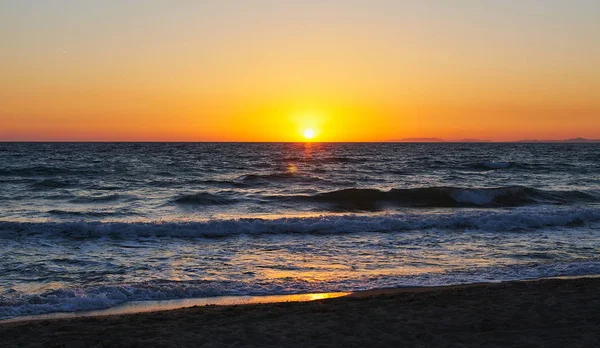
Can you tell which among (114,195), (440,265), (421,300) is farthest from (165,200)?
(421,300)

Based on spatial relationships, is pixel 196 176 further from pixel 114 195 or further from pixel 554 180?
pixel 554 180

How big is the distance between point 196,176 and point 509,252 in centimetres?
2874

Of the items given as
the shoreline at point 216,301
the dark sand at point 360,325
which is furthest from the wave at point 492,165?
the dark sand at point 360,325

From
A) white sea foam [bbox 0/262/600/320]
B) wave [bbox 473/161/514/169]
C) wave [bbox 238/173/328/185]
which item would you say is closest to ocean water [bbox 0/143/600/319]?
white sea foam [bbox 0/262/600/320]

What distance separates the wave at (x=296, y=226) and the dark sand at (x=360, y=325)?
8.09 meters

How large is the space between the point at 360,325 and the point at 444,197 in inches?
883

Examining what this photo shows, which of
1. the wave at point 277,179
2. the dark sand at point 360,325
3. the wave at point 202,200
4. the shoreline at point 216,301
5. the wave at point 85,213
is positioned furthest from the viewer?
the wave at point 277,179

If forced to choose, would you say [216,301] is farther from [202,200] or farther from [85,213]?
[202,200]

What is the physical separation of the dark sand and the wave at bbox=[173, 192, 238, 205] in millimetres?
16954

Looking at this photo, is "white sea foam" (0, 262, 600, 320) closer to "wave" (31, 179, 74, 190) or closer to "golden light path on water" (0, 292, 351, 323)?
"golden light path on water" (0, 292, 351, 323)

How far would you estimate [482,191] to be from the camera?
2912cm

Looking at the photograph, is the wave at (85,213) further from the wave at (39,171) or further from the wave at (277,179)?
the wave at (39,171)

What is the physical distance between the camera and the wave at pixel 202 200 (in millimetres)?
24938

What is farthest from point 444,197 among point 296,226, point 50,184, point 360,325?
point 360,325
